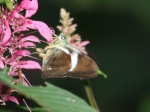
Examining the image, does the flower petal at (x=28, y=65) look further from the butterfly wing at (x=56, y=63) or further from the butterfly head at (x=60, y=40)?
the butterfly head at (x=60, y=40)

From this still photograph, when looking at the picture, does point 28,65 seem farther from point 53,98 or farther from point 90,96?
point 90,96

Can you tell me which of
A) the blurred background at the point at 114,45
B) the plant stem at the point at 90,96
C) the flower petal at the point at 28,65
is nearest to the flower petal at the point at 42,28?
the flower petal at the point at 28,65

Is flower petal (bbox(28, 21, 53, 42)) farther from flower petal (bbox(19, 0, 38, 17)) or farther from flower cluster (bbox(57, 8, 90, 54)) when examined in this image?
flower cluster (bbox(57, 8, 90, 54))

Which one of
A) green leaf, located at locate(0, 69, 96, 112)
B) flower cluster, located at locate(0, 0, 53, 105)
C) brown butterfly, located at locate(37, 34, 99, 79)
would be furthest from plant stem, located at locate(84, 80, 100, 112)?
green leaf, located at locate(0, 69, 96, 112)

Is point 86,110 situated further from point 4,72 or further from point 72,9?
point 72,9

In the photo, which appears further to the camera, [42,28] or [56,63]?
[56,63]

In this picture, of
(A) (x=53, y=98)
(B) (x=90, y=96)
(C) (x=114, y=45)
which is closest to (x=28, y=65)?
(A) (x=53, y=98)
